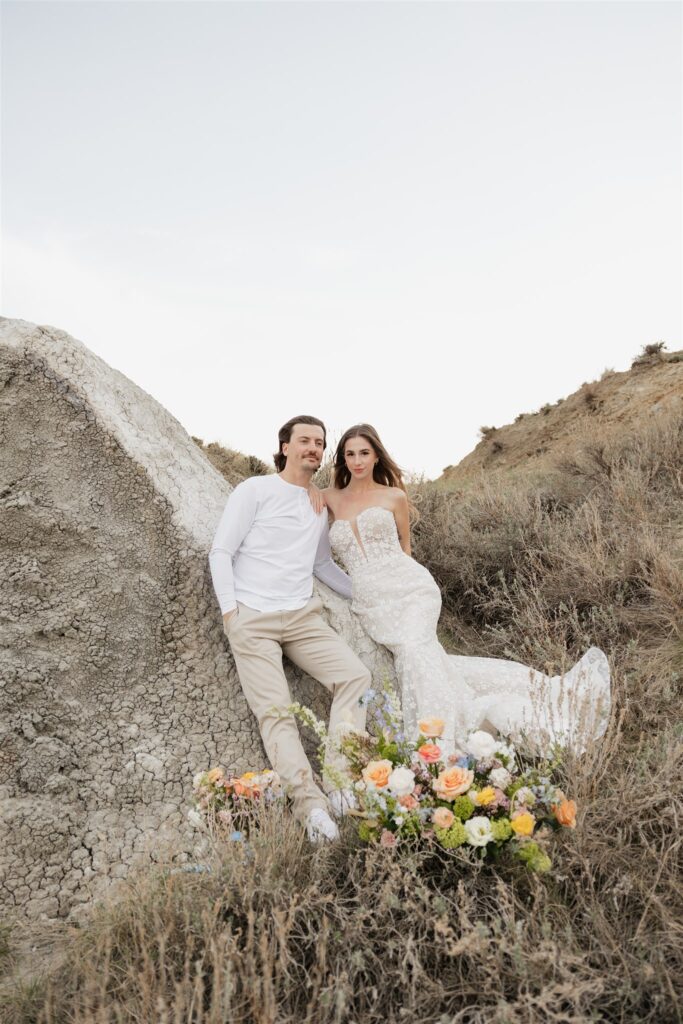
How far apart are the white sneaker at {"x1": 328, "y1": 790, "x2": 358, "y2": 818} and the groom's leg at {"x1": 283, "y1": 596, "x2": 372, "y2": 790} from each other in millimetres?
632

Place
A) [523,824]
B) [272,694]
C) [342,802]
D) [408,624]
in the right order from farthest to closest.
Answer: [408,624] → [272,694] → [342,802] → [523,824]

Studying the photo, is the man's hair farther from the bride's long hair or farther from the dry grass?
the dry grass

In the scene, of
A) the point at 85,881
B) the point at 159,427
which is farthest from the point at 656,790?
the point at 159,427

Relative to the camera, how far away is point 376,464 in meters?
5.00

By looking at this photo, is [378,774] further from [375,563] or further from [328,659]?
[375,563]

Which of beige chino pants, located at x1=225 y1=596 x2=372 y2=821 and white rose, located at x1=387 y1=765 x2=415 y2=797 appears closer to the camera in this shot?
white rose, located at x1=387 y1=765 x2=415 y2=797

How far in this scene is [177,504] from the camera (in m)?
3.91

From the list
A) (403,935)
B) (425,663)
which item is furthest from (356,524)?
(403,935)

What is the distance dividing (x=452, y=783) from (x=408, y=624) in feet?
5.52

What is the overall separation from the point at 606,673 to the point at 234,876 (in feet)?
8.36

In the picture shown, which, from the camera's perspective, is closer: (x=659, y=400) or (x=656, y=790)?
(x=656, y=790)

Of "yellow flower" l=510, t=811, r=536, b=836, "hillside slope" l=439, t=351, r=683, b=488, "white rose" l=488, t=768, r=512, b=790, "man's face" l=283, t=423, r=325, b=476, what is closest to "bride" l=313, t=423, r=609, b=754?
A: "man's face" l=283, t=423, r=325, b=476

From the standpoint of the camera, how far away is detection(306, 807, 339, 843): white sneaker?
2727 mm

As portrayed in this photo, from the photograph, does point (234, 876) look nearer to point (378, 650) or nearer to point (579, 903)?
point (579, 903)
